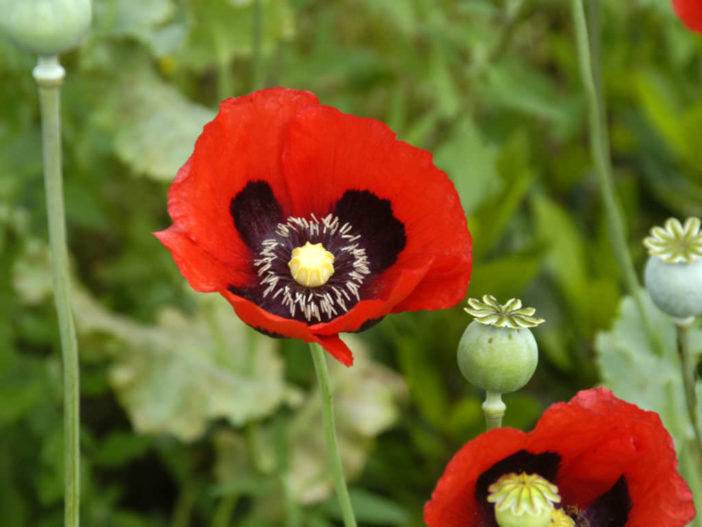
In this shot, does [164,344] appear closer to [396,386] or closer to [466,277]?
[396,386]

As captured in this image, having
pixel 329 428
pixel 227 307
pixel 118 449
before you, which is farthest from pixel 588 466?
pixel 227 307

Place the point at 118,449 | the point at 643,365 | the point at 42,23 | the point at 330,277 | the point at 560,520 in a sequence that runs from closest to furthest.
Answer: the point at 42,23 → the point at 560,520 → the point at 330,277 → the point at 643,365 → the point at 118,449

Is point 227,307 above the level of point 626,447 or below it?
above

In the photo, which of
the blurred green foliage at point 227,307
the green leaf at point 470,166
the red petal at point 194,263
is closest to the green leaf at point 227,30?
the blurred green foliage at point 227,307

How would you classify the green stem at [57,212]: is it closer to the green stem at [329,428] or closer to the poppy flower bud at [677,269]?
the green stem at [329,428]

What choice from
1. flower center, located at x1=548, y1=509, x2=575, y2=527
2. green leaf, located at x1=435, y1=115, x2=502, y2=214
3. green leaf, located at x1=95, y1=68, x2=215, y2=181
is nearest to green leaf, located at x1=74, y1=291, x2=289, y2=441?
green leaf, located at x1=95, y1=68, x2=215, y2=181

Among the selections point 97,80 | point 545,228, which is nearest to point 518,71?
point 545,228

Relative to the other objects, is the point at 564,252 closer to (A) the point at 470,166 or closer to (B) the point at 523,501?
(A) the point at 470,166
